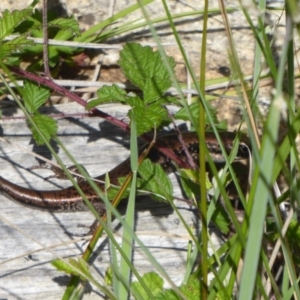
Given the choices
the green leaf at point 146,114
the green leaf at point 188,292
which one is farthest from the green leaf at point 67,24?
the green leaf at point 188,292

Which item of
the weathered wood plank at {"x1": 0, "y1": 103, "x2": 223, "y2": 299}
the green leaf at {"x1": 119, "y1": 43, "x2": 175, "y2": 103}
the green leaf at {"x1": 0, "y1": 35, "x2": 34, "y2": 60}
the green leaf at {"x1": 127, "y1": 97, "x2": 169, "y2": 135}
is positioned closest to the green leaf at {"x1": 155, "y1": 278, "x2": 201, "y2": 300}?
the weathered wood plank at {"x1": 0, "y1": 103, "x2": 223, "y2": 299}

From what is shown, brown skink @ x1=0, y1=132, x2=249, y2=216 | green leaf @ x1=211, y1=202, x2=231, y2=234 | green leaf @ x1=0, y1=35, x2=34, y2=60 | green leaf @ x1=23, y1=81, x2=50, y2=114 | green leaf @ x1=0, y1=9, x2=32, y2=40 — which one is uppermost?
green leaf @ x1=0, y1=9, x2=32, y2=40

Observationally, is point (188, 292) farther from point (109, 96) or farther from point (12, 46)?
point (12, 46)

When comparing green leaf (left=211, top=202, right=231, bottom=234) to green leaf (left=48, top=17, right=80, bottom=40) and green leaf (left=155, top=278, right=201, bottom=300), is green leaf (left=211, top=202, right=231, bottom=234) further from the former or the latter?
green leaf (left=48, top=17, right=80, bottom=40)

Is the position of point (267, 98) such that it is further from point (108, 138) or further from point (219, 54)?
point (108, 138)

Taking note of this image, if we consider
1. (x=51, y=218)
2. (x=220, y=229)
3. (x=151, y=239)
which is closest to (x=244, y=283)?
(x=220, y=229)
